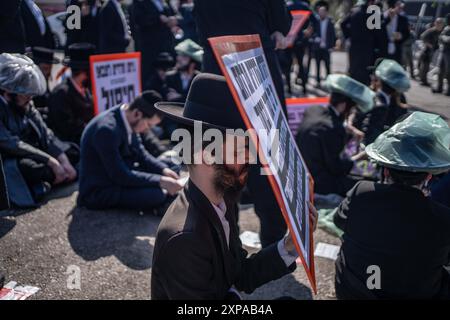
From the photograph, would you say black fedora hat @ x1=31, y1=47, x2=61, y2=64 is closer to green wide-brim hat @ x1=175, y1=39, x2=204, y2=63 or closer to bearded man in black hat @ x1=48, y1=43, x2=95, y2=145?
bearded man in black hat @ x1=48, y1=43, x2=95, y2=145

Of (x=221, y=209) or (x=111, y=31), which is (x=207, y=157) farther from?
(x=111, y=31)

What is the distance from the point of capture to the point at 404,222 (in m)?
2.00

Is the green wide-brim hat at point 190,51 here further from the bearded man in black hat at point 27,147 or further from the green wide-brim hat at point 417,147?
the green wide-brim hat at point 417,147

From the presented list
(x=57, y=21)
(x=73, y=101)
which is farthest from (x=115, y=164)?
(x=73, y=101)

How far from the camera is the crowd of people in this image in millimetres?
1583

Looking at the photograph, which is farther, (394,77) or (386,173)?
(394,77)

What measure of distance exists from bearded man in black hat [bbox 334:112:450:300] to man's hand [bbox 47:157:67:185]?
2.85m

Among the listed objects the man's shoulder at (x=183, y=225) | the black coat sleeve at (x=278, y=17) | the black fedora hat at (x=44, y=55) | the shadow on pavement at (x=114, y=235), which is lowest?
the shadow on pavement at (x=114, y=235)

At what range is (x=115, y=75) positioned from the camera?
5027mm

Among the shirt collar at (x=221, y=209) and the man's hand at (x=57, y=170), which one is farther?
the man's hand at (x=57, y=170)

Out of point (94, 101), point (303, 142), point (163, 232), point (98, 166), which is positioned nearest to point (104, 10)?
point (94, 101)

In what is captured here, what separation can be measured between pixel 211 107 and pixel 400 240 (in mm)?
1103

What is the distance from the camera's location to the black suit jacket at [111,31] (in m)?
5.28

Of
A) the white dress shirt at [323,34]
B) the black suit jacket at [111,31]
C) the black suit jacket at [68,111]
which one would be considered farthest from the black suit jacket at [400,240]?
the white dress shirt at [323,34]
